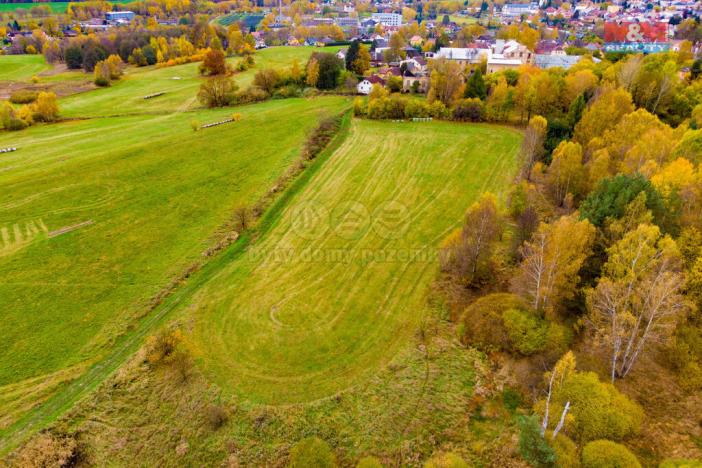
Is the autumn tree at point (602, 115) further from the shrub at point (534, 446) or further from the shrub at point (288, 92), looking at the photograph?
the shrub at point (288, 92)

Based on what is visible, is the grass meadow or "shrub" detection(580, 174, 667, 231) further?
"shrub" detection(580, 174, 667, 231)

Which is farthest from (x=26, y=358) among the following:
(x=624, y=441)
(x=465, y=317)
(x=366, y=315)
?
(x=624, y=441)

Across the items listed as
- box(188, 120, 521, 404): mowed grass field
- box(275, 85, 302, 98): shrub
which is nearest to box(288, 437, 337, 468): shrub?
box(188, 120, 521, 404): mowed grass field

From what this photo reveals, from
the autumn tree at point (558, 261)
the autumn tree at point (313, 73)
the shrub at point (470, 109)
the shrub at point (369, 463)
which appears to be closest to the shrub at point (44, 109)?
the autumn tree at point (313, 73)

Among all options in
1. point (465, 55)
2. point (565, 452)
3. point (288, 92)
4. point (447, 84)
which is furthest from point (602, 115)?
point (288, 92)

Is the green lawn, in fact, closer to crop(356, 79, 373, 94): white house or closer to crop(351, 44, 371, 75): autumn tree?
crop(351, 44, 371, 75): autumn tree

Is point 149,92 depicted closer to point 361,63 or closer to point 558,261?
point 361,63
